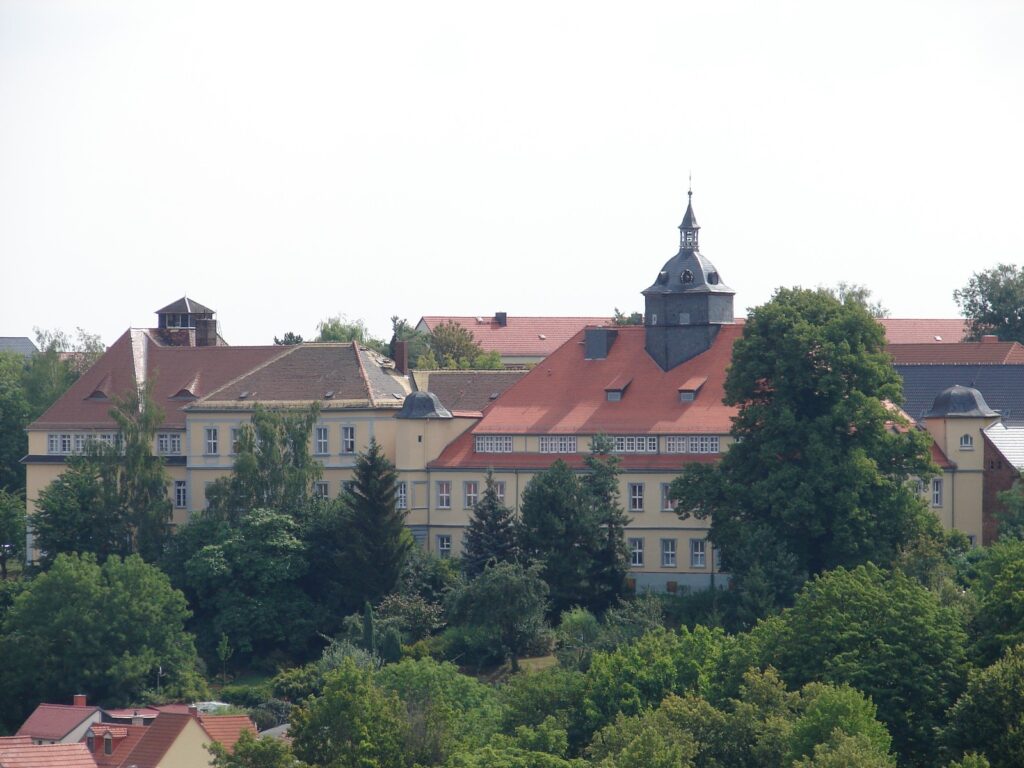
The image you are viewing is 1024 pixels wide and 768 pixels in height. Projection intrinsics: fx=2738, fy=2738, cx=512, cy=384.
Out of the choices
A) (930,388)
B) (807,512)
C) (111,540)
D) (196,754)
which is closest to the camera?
(196,754)

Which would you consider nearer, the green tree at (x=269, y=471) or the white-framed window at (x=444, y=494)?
the green tree at (x=269, y=471)

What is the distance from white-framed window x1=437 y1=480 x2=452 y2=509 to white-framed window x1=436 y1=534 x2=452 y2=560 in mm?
1089

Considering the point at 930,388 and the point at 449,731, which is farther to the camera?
the point at 930,388

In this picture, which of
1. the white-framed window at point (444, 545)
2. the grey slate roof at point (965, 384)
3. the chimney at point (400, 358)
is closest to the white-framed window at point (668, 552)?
the white-framed window at point (444, 545)

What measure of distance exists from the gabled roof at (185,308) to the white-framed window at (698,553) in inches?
1197

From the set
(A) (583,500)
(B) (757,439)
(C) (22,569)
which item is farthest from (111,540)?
(B) (757,439)

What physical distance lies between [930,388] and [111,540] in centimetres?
3266

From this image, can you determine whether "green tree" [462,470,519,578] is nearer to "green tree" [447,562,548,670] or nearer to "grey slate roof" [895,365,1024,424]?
"green tree" [447,562,548,670]

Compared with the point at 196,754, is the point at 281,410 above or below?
above

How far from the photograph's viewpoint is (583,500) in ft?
301

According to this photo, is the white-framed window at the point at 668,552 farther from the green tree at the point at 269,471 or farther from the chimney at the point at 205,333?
the chimney at the point at 205,333

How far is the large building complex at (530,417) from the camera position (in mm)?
95312

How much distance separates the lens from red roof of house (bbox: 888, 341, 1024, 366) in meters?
111

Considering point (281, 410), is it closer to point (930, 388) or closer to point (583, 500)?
point (583, 500)
